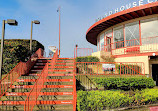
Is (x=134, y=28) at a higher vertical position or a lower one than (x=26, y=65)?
higher

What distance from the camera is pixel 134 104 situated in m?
6.79

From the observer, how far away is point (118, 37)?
1525 centimetres

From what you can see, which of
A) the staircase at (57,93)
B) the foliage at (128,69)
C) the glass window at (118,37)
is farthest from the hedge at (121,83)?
the glass window at (118,37)

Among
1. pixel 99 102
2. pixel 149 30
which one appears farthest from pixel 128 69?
pixel 99 102

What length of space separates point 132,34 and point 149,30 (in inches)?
66.2

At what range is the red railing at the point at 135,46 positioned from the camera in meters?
11.9

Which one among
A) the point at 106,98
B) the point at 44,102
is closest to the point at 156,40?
the point at 106,98

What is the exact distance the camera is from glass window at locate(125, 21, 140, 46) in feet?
44.1

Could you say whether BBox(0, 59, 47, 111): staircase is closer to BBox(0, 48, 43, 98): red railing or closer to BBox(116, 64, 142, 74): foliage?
BBox(0, 48, 43, 98): red railing

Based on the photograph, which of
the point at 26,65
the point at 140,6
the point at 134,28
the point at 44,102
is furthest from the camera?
the point at 134,28

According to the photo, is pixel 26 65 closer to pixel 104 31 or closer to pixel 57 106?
pixel 57 106

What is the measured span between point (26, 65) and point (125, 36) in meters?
11.0

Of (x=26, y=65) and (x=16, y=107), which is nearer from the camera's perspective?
(x=16, y=107)

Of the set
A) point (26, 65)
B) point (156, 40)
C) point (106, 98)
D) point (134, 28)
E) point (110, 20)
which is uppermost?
point (110, 20)
